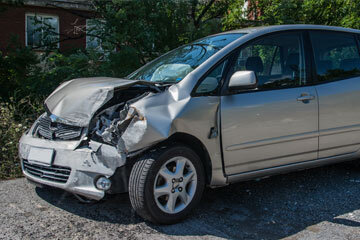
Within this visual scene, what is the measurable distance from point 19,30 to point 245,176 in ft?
49.1

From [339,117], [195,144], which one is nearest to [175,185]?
[195,144]

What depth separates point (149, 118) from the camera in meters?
3.06

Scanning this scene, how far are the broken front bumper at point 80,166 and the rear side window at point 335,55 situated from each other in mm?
2333

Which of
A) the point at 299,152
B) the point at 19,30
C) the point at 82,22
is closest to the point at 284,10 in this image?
the point at 82,22

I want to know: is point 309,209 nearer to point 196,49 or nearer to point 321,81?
point 321,81

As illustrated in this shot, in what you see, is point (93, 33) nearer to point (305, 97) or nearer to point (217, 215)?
point (305, 97)

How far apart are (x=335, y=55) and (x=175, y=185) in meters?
2.40


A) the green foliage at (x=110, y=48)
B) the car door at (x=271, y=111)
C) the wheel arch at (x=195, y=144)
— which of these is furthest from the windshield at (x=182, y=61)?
the green foliage at (x=110, y=48)

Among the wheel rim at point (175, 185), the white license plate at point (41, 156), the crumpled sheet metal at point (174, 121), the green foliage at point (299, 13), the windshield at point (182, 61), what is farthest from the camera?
the green foliage at point (299, 13)

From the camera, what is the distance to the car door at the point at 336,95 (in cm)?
395

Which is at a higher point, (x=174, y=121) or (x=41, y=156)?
(x=174, y=121)

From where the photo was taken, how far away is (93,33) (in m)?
7.28

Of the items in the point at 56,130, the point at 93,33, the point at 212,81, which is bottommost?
the point at 56,130

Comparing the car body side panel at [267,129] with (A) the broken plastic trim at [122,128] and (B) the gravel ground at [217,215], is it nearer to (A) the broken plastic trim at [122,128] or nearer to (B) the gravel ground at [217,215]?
(B) the gravel ground at [217,215]
